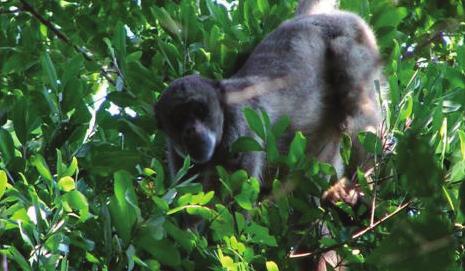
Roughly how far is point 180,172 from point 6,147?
911 millimetres

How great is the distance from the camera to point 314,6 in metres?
5.82

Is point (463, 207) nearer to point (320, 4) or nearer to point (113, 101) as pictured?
point (113, 101)

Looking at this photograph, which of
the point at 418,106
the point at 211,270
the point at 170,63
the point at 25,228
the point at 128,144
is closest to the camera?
the point at 25,228

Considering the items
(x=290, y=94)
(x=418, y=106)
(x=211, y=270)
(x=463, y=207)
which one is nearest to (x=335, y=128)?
(x=290, y=94)

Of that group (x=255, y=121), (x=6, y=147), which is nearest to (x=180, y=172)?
(x=255, y=121)

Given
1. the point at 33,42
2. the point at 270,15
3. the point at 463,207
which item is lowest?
the point at 33,42

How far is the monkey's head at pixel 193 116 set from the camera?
4.38 metres

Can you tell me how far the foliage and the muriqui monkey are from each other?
0.14 metres

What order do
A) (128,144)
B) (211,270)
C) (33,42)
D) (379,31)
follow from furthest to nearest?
(33,42), (379,31), (128,144), (211,270)

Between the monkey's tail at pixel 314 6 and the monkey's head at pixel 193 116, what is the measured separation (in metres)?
1.54

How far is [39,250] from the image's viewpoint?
262cm

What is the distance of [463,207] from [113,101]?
3.46 metres

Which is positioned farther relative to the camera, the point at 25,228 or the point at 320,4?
the point at 320,4

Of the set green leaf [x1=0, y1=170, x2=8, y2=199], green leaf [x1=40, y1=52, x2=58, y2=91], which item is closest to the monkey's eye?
green leaf [x1=40, y1=52, x2=58, y2=91]
